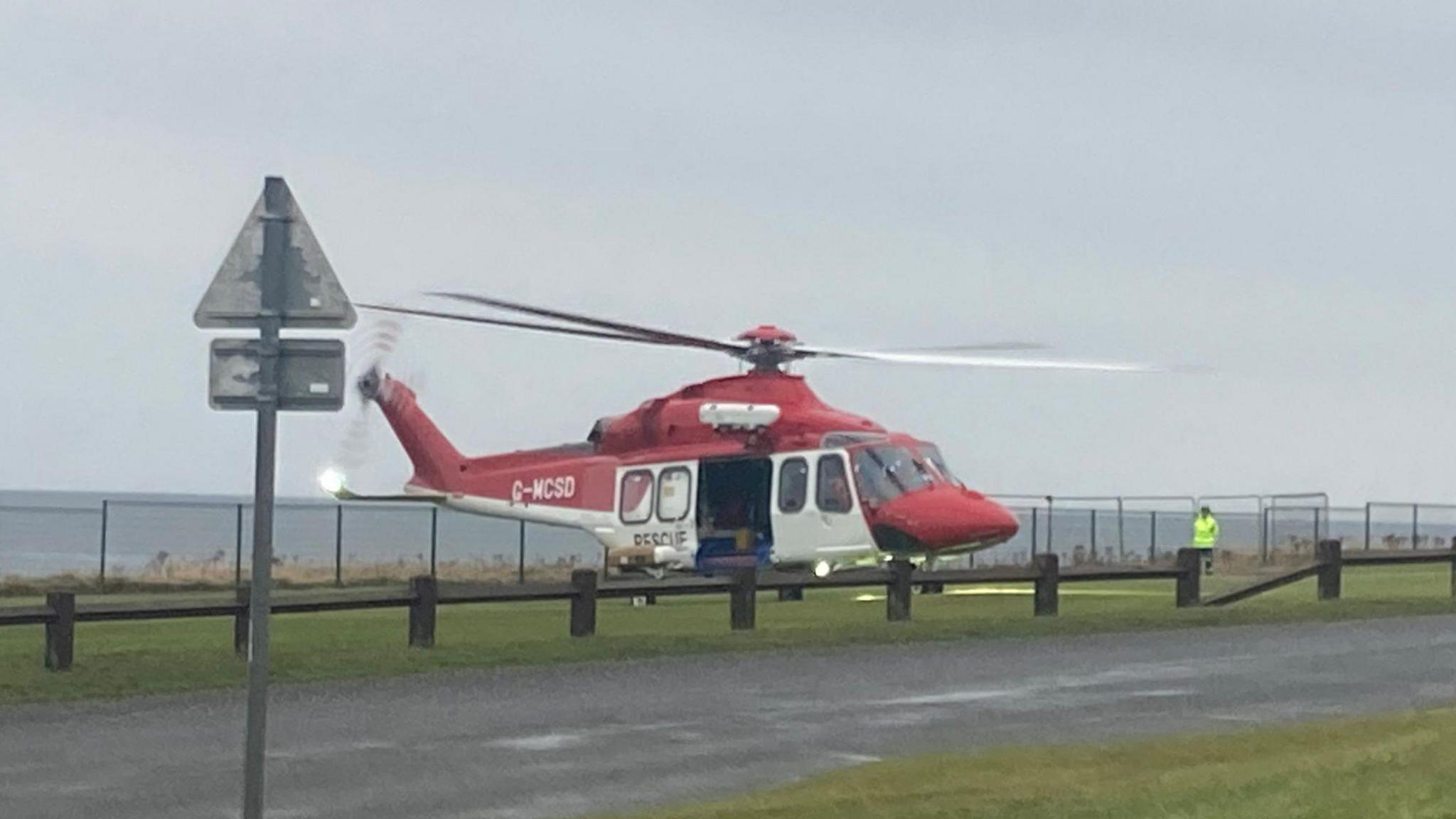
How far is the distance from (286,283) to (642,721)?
747 cm

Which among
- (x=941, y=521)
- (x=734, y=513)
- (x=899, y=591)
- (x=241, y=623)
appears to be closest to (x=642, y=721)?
(x=241, y=623)

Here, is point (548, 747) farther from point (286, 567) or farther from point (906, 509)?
point (286, 567)

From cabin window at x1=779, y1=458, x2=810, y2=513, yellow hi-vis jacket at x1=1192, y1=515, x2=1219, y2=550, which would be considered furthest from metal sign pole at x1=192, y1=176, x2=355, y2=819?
yellow hi-vis jacket at x1=1192, y1=515, x2=1219, y2=550

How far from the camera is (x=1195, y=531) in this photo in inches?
1823

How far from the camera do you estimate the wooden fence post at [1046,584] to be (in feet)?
88.7

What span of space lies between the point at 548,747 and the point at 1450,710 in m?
6.28

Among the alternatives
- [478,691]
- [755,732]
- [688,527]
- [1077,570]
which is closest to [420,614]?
[478,691]

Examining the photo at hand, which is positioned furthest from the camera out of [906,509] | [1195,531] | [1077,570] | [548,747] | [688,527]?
[1195,531]

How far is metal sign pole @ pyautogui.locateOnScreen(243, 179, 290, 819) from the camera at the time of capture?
9.45 meters

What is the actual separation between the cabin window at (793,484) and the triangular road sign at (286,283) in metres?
23.0

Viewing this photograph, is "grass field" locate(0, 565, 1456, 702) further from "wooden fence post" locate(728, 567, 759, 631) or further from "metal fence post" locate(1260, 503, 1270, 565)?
"metal fence post" locate(1260, 503, 1270, 565)

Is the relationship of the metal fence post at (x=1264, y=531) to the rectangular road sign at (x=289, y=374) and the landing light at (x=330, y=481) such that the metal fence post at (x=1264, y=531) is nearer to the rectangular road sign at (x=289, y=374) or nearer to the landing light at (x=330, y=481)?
the landing light at (x=330, y=481)

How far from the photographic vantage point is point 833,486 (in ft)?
105

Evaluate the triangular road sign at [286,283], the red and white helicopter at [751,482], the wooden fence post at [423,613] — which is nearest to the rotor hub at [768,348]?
the red and white helicopter at [751,482]
